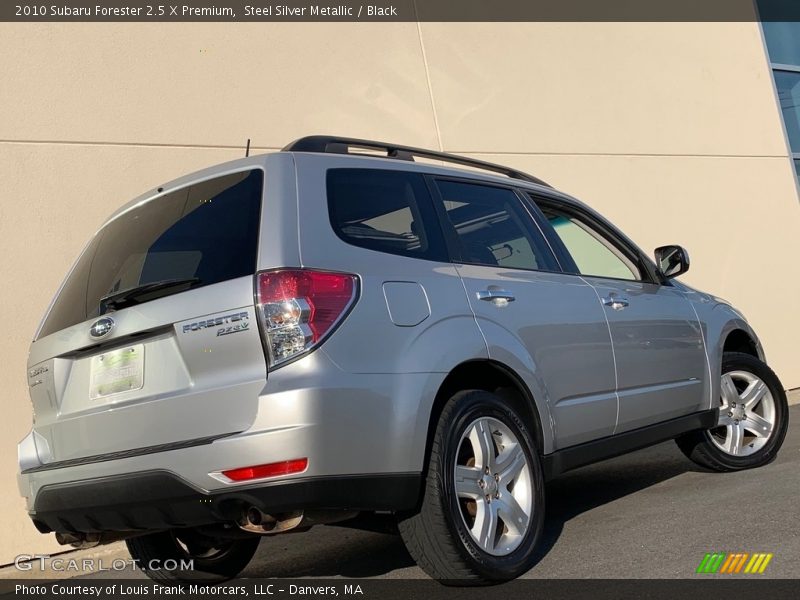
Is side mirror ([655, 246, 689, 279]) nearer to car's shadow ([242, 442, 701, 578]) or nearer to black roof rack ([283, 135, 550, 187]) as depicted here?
car's shadow ([242, 442, 701, 578])

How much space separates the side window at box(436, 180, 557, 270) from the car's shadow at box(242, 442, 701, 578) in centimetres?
138

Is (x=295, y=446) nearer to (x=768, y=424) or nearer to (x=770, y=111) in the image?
(x=768, y=424)

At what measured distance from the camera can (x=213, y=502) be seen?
3.38 metres

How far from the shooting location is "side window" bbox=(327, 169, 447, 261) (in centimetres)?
382

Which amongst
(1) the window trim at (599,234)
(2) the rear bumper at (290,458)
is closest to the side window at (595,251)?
(1) the window trim at (599,234)

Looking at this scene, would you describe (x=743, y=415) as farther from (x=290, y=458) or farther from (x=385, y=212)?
(x=290, y=458)

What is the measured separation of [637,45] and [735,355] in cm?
560

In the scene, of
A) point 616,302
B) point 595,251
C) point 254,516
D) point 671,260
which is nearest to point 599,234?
point 595,251

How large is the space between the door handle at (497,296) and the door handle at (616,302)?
0.89 meters

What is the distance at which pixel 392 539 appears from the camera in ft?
18.0
